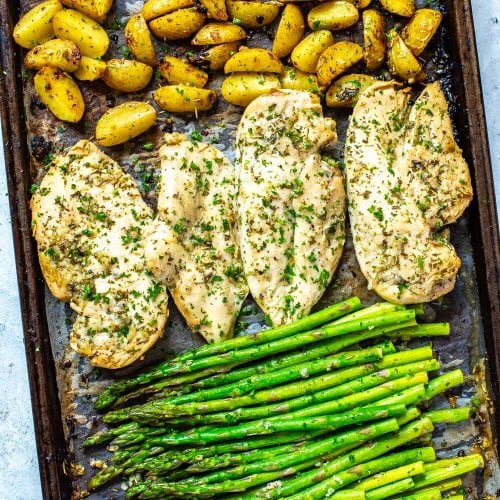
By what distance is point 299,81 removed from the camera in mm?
3979

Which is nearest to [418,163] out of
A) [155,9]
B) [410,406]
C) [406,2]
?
[406,2]

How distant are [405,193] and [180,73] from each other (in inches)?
54.5

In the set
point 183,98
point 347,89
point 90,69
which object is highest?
point 90,69

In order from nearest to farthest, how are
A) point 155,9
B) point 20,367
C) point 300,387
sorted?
point 300,387
point 155,9
point 20,367

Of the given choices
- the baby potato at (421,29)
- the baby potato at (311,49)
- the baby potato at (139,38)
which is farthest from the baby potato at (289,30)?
the baby potato at (139,38)

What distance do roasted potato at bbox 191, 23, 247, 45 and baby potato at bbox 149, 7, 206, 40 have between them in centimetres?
5

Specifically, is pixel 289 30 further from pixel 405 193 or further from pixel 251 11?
pixel 405 193

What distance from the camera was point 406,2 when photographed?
394cm

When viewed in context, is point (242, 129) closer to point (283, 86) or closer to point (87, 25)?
point (283, 86)

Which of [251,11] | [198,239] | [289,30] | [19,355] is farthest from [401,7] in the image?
[19,355]

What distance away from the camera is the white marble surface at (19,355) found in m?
4.20

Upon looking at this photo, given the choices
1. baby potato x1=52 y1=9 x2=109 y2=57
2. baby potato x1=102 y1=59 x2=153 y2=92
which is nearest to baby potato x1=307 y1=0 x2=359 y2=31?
baby potato x1=102 y1=59 x2=153 y2=92

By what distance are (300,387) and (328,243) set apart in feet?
2.55

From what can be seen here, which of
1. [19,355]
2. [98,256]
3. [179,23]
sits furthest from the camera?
[19,355]
